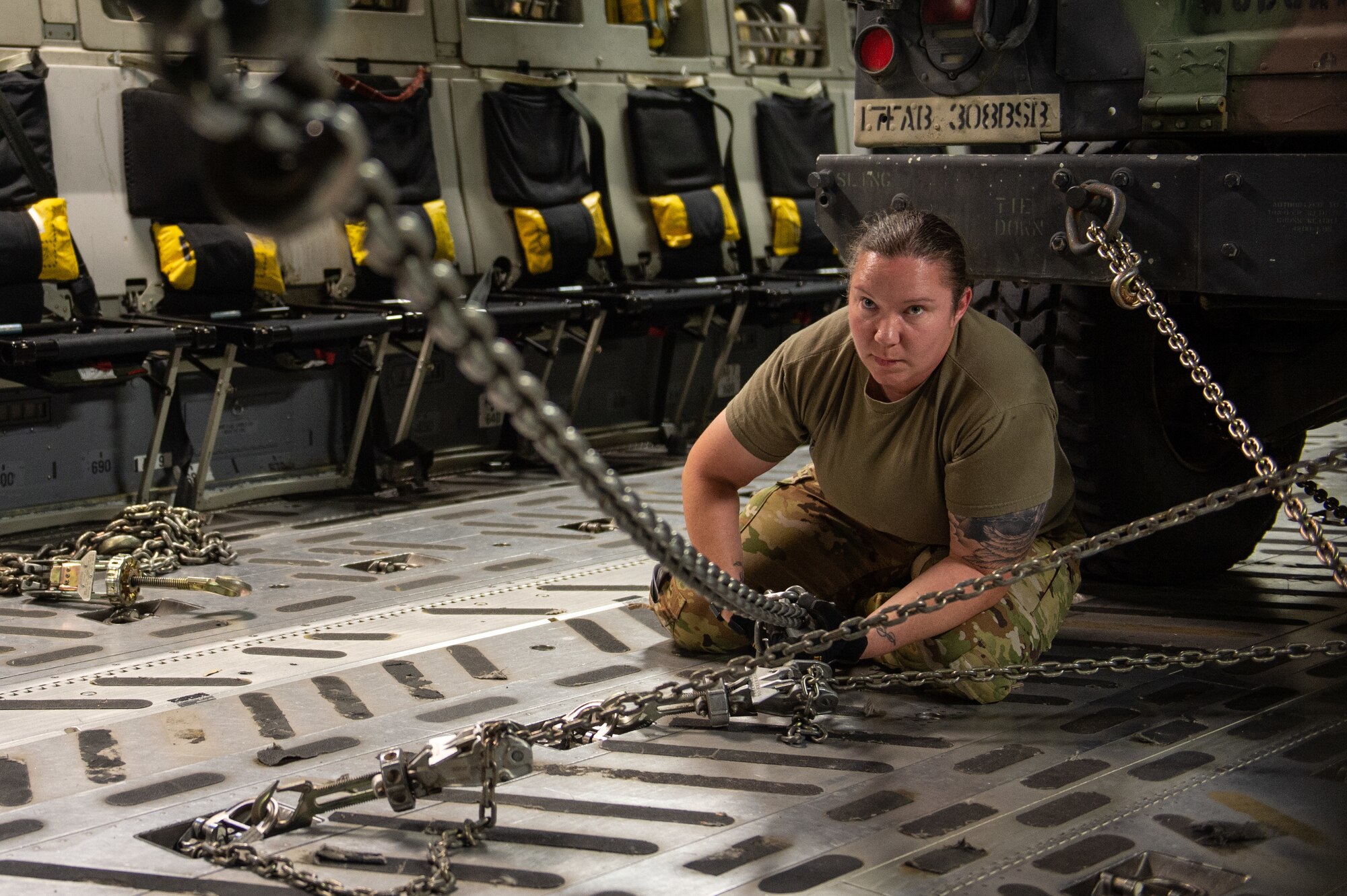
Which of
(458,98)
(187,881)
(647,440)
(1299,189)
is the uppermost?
(458,98)

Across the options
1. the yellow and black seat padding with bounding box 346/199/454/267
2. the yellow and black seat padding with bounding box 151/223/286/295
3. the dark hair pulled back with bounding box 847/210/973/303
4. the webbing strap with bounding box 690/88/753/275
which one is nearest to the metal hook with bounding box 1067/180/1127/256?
the dark hair pulled back with bounding box 847/210/973/303

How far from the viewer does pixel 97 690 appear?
412cm

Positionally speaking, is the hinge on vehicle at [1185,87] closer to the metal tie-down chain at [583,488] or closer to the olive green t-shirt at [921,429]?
the metal tie-down chain at [583,488]

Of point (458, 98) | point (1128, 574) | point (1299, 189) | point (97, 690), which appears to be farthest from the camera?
point (458, 98)

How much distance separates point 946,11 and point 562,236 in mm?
3849

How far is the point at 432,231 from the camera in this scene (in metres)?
7.38

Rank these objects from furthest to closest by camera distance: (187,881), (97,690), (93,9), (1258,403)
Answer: (93,9) → (1258,403) → (97,690) → (187,881)

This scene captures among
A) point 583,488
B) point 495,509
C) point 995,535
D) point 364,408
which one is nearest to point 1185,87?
point 995,535

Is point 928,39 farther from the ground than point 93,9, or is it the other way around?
point 93,9

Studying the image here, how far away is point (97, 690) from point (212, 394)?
277 centimetres

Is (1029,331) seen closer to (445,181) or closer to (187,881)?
(187,881)

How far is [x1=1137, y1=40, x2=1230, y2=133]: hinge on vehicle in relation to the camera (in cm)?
380

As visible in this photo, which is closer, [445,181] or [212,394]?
[212,394]

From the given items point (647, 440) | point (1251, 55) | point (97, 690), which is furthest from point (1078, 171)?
point (647, 440)
